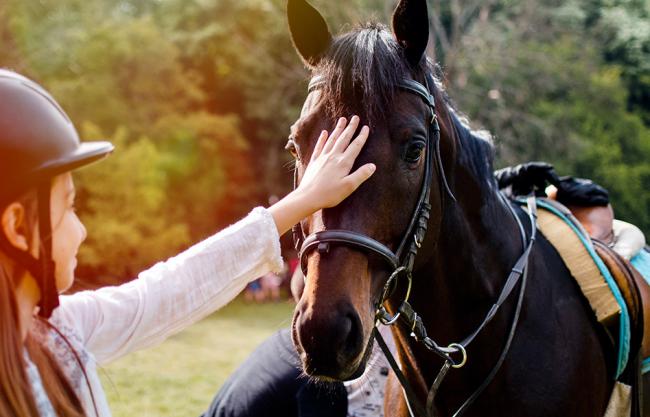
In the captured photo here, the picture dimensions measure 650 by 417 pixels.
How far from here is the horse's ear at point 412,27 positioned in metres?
2.66

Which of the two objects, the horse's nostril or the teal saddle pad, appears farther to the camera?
the teal saddle pad

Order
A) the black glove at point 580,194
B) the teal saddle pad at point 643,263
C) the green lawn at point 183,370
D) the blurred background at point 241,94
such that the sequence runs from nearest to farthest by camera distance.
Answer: the teal saddle pad at point 643,263, the black glove at point 580,194, the green lawn at point 183,370, the blurred background at point 241,94

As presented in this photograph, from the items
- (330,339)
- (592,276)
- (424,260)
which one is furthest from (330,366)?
(592,276)

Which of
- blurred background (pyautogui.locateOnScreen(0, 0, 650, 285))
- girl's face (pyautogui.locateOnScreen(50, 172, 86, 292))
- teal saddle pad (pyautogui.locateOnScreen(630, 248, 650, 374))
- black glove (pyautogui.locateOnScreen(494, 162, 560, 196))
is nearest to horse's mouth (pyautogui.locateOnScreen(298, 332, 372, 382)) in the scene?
girl's face (pyautogui.locateOnScreen(50, 172, 86, 292))

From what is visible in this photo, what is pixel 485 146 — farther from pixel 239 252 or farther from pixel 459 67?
pixel 459 67

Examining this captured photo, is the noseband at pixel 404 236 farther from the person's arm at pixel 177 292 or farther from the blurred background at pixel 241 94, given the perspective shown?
the blurred background at pixel 241 94

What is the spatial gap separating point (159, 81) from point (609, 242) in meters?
25.7

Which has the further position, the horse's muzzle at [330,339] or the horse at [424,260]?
the horse at [424,260]

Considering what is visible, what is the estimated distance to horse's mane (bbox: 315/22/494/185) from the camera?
2445 millimetres

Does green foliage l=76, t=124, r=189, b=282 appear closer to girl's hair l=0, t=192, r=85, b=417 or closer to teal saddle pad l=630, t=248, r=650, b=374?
teal saddle pad l=630, t=248, r=650, b=374

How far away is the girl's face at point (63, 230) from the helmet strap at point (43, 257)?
0.03 metres

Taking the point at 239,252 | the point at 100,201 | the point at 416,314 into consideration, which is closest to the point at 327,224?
the point at 239,252

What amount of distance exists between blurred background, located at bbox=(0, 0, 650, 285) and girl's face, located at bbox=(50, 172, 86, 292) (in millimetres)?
21864

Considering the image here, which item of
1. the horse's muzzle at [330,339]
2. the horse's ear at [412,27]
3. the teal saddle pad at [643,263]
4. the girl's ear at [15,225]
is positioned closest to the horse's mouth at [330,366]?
the horse's muzzle at [330,339]
